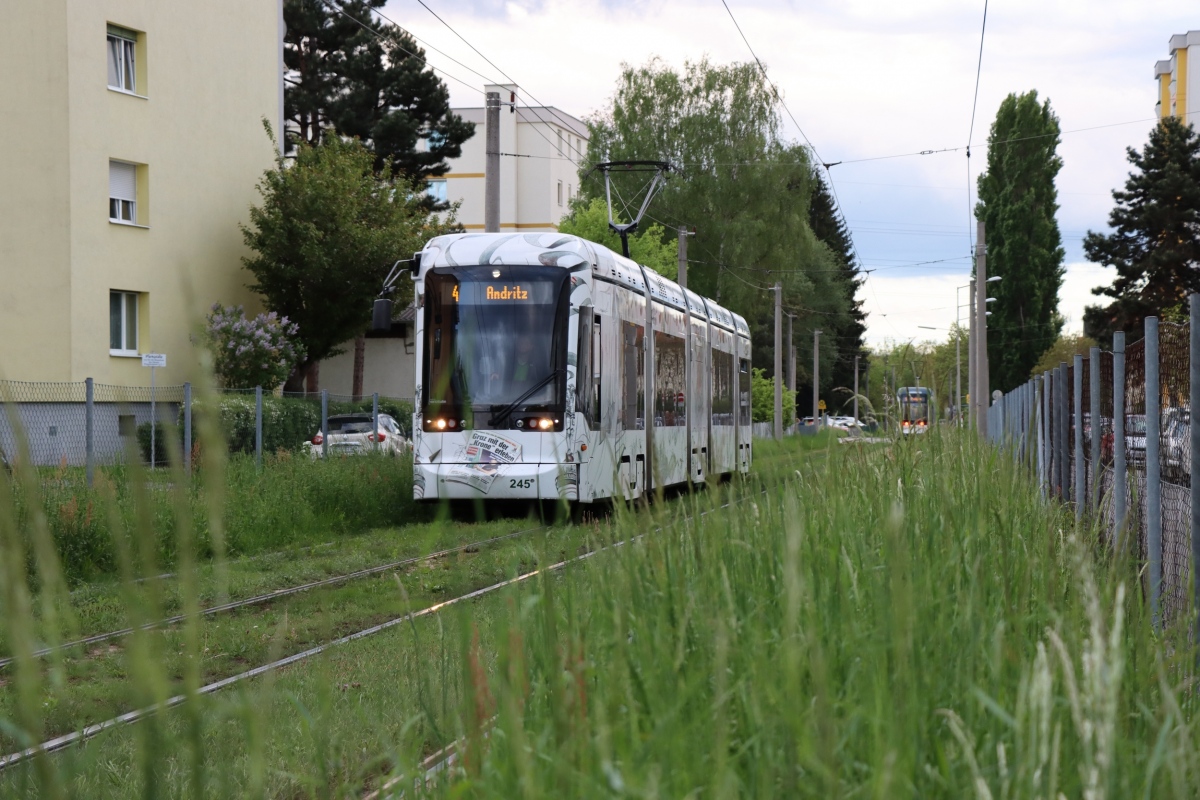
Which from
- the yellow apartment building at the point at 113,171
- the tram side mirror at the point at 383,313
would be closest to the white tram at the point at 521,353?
the tram side mirror at the point at 383,313

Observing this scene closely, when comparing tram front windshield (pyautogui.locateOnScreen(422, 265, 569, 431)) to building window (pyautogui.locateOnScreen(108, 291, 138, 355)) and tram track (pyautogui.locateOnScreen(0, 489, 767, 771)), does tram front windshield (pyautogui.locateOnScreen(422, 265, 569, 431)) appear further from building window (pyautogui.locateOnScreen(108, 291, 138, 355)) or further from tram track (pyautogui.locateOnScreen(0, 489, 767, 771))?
building window (pyautogui.locateOnScreen(108, 291, 138, 355))

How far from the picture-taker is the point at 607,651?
271cm

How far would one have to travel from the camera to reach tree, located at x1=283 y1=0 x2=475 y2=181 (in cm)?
5066

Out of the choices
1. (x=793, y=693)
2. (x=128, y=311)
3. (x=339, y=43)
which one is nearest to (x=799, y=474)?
(x=793, y=693)

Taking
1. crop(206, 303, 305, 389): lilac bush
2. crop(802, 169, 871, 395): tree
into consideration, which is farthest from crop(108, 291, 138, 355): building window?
crop(802, 169, 871, 395): tree

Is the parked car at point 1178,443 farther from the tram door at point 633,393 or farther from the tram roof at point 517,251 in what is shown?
the tram door at point 633,393

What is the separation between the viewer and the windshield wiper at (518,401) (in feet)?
51.4

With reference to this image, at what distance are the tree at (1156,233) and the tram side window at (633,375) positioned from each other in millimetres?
41297

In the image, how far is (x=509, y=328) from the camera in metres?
15.8

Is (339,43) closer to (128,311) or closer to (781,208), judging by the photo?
(781,208)

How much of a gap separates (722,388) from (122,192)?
49.0ft

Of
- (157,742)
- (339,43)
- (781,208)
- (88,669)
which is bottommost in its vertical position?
(88,669)

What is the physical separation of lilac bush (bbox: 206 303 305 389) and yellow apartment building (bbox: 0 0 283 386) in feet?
3.34

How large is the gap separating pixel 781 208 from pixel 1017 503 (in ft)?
166
